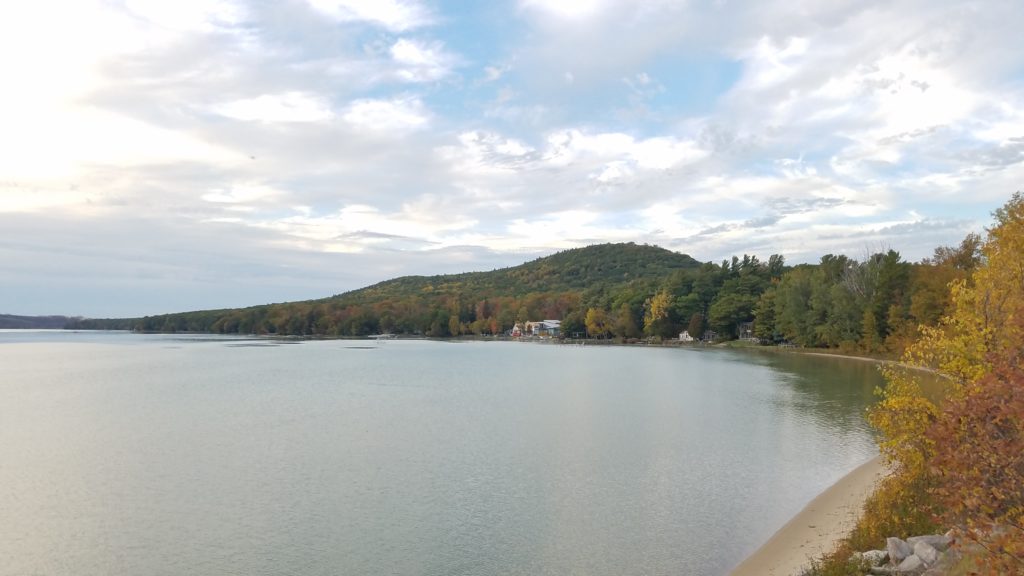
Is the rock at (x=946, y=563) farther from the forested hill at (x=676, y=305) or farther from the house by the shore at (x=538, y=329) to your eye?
the house by the shore at (x=538, y=329)

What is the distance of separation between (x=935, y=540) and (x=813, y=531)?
351 cm

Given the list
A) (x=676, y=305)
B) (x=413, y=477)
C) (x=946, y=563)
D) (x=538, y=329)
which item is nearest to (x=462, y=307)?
(x=538, y=329)

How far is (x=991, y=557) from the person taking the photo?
16.9ft

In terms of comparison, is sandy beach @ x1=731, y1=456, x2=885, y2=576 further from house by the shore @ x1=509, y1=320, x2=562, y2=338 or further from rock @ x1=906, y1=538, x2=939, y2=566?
house by the shore @ x1=509, y1=320, x2=562, y2=338

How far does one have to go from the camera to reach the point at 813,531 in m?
13.0

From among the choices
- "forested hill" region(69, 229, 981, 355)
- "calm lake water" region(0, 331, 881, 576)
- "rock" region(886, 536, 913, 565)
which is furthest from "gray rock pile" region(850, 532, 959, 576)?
"forested hill" region(69, 229, 981, 355)

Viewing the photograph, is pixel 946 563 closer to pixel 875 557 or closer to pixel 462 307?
pixel 875 557

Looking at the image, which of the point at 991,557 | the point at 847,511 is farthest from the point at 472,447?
the point at 991,557

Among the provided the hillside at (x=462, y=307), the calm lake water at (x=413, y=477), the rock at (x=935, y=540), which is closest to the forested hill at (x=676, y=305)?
the hillside at (x=462, y=307)

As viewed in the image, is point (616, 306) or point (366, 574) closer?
point (366, 574)

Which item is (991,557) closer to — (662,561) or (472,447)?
(662,561)

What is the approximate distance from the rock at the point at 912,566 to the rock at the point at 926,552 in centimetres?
7

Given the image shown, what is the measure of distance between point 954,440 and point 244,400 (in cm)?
3458

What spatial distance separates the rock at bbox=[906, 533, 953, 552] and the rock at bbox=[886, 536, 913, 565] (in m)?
0.28
